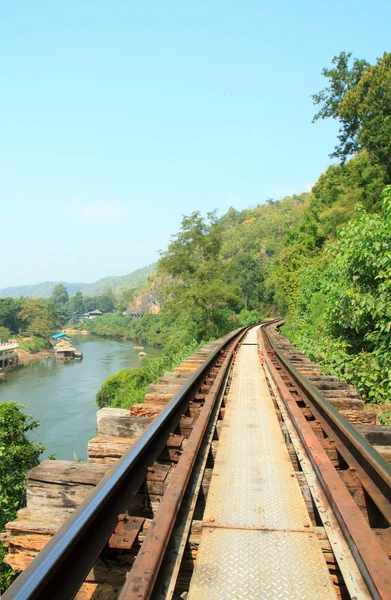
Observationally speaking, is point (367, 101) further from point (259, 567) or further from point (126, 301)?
point (126, 301)

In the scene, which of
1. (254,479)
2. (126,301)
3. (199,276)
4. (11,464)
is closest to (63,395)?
(199,276)

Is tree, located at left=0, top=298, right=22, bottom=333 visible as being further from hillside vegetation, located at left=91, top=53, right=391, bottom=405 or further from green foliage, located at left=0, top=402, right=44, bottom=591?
green foliage, located at left=0, top=402, right=44, bottom=591

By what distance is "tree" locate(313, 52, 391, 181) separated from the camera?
2073cm

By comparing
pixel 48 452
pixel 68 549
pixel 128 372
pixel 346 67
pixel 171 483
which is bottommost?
pixel 48 452

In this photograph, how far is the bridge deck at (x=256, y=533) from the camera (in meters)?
1.77

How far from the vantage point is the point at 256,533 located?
2230mm

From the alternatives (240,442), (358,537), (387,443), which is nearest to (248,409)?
(240,442)

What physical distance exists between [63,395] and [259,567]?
34311 mm

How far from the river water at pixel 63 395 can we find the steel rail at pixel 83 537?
16.5m

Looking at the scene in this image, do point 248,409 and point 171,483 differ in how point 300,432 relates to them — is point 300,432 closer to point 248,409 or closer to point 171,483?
point 171,483

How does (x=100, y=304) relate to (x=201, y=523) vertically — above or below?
above

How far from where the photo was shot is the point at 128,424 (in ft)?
10.1

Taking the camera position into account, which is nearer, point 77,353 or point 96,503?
point 96,503

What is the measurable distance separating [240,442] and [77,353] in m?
59.1
